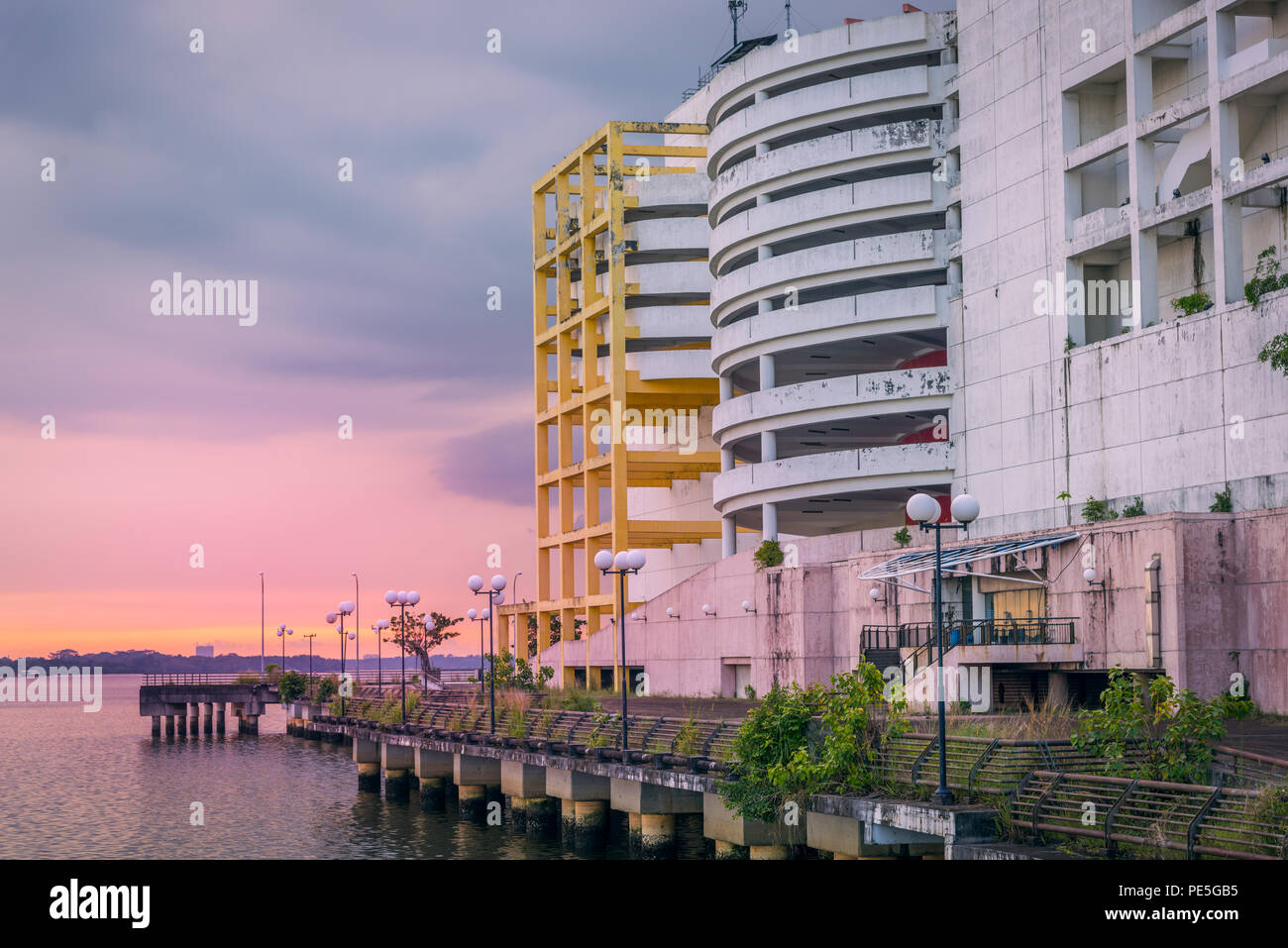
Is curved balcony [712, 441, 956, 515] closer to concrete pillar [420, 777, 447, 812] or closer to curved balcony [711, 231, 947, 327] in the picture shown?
curved balcony [711, 231, 947, 327]

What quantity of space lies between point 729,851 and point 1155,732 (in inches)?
372

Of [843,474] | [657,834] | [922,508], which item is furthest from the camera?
[843,474]

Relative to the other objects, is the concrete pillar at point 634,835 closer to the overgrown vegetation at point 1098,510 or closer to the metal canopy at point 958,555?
the metal canopy at point 958,555

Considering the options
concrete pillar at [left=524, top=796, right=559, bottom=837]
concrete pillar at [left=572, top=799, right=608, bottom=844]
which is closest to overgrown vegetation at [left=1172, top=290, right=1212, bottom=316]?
concrete pillar at [left=572, top=799, right=608, bottom=844]

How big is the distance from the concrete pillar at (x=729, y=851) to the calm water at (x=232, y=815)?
15.2ft

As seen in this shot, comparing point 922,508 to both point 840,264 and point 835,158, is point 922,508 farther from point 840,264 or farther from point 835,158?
point 835,158

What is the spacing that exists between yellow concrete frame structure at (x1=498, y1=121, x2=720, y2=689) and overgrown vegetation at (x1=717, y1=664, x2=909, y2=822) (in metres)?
48.7

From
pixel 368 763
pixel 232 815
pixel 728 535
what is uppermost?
pixel 728 535

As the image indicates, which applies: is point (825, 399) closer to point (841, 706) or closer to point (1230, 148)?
point (1230, 148)

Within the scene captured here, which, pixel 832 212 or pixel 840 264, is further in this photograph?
pixel 832 212

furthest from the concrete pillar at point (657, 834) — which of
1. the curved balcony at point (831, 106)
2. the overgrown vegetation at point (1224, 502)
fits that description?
the curved balcony at point (831, 106)

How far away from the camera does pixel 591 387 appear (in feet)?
271

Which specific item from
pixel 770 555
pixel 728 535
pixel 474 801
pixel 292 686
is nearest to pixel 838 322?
pixel 770 555
